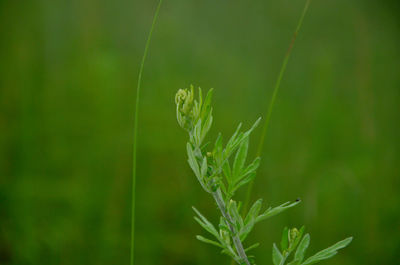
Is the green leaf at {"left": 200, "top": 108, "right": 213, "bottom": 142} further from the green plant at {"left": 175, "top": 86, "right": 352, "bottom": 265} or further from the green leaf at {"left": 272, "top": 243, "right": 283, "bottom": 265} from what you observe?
the green leaf at {"left": 272, "top": 243, "right": 283, "bottom": 265}

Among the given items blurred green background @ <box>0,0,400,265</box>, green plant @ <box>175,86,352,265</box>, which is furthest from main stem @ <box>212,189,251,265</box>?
blurred green background @ <box>0,0,400,265</box>

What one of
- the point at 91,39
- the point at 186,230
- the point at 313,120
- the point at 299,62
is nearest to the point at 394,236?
the point at 313,120

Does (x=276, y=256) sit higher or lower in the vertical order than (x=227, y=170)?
lower

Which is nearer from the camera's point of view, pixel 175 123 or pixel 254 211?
pixel 254 211

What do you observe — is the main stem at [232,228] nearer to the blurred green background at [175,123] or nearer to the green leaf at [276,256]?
the green leaf at [276,256]

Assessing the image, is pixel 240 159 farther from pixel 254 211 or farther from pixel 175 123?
pixel 175 123

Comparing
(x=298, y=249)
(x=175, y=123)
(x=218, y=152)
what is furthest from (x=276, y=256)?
(x=175, y=123)

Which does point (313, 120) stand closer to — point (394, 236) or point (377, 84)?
point (377, 84)
